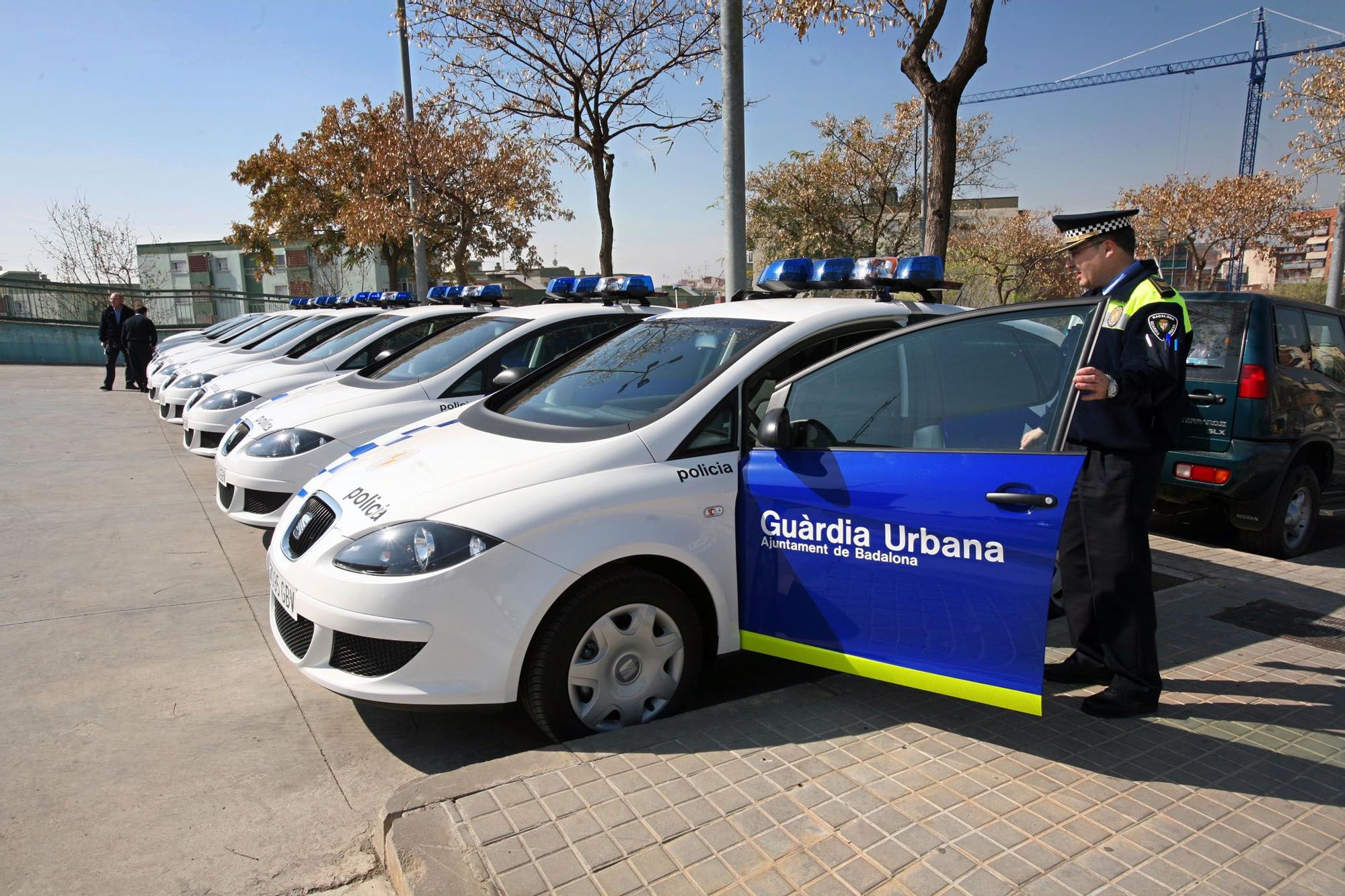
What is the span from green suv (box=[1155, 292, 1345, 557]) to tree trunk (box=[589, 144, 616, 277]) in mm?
8902

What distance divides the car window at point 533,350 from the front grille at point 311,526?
267 centimetres

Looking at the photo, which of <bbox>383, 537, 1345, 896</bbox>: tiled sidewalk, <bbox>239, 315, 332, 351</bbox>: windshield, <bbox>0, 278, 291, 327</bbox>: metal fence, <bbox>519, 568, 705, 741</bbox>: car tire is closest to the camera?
<bbox>383, 537, 1345, 896</bbox>: tiled sidewalk

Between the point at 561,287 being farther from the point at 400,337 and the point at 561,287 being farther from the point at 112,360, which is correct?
the point at 112,360

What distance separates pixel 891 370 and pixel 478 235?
59.6 feet

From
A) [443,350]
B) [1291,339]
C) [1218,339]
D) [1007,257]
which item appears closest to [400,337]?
[443,350]

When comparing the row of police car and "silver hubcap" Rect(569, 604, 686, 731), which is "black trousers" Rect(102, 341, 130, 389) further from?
"silver hubcap" Rect(569, 604, 686, 731)

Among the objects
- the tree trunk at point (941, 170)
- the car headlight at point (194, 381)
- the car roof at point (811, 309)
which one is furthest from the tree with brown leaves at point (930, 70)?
the car headlight at point (194, 381)

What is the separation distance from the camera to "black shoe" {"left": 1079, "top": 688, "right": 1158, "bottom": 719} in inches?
131

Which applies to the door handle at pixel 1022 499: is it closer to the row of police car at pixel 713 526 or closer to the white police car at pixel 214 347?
the row of police car at pixel 713 526

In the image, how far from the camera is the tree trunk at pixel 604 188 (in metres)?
13.3

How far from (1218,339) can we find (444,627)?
17.7 feet

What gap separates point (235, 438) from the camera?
659 centimetres

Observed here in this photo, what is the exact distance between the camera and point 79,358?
26.9 m

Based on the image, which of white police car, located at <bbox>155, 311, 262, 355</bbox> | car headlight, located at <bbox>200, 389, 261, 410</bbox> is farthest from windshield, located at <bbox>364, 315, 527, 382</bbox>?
white police car, located at <bbox>155, 311, 262, 355</bbox>
